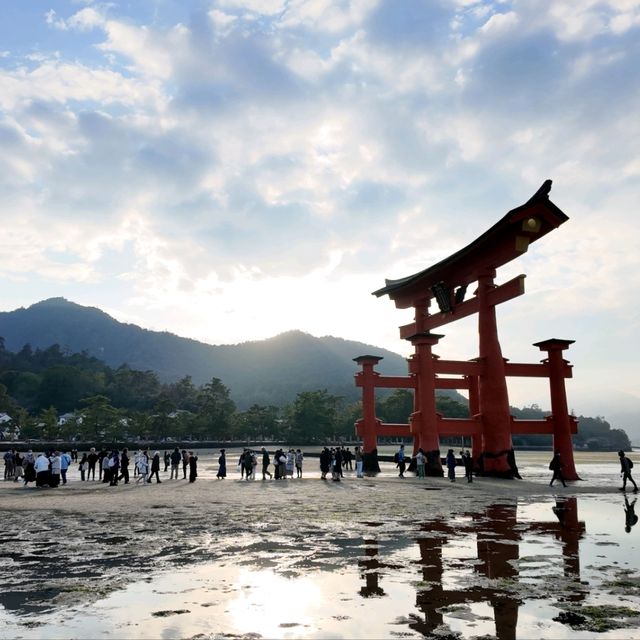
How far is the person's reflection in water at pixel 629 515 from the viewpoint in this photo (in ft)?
38.3

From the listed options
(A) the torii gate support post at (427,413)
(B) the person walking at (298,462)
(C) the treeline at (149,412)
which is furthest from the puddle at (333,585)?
(C) the treeline at (149,412)

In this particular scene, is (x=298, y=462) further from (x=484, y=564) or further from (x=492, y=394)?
(x=484, y=564)

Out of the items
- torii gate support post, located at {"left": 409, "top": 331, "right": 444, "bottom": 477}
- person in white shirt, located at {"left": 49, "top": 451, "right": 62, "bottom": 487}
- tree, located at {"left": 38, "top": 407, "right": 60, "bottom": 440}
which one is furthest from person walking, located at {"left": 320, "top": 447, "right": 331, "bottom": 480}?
tree, located at {"left": 38, "top": 407, "right": 60, "bottom": 440}

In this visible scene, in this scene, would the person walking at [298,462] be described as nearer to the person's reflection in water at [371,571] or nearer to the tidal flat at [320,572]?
the tidal flat at [320,572]

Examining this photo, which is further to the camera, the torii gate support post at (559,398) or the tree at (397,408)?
the tree at (397,408)

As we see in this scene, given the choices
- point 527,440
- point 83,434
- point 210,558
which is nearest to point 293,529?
point 210,558

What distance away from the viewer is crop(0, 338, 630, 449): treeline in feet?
292

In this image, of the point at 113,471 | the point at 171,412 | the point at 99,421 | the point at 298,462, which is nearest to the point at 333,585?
the point at 113,471

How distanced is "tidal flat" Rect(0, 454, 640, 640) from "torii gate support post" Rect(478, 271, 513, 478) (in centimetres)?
1065

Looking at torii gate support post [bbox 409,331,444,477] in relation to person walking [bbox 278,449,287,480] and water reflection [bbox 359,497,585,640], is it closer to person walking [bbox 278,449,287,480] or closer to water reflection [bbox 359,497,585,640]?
person walking [bbox 278,449,287,480]

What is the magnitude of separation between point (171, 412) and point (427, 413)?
9239 centimetres

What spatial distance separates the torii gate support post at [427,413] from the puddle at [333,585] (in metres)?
16.6

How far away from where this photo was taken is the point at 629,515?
13.5m

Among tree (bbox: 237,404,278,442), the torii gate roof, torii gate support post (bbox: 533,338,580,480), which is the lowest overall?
tree (bbox: 237,404,278,442)
